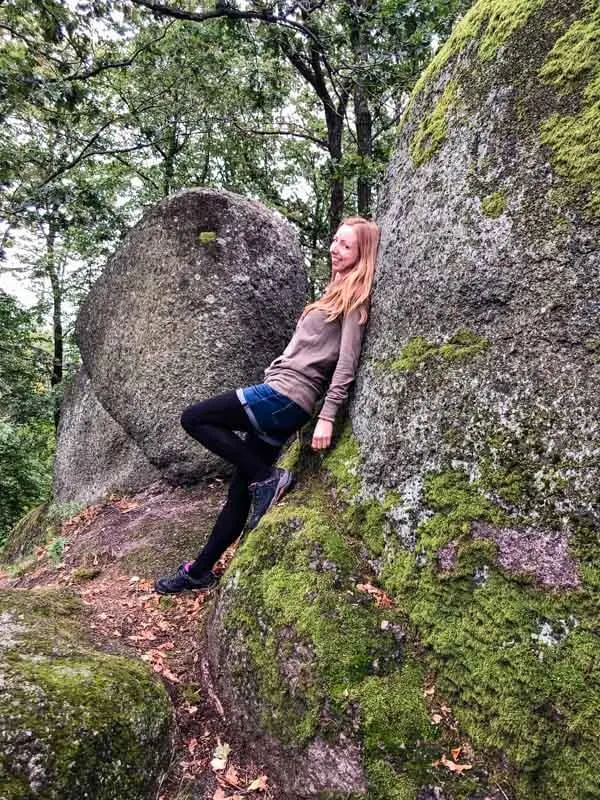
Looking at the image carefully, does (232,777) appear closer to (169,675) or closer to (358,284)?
(169,675)

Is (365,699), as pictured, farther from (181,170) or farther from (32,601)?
(181,170)

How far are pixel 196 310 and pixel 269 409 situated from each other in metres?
3.41

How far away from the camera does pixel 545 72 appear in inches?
132

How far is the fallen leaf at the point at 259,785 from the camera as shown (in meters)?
2.86

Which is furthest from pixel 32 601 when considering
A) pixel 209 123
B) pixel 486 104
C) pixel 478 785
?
pixel 209 123

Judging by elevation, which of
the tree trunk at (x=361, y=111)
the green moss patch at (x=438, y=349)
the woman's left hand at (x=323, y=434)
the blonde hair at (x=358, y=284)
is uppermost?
the tree trunk at (x=361, y=111)

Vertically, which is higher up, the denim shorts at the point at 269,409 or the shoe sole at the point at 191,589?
the denim shorts at the point at 269,409

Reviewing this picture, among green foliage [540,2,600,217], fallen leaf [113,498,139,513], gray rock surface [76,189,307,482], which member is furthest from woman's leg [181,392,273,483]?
fallen leaf [113,498,139,513]

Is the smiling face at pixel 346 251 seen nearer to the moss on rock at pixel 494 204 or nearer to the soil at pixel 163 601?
the moss on rock at pixel 494 204

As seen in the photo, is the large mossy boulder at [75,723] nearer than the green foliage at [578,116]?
Yes

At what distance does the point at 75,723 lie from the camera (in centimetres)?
262

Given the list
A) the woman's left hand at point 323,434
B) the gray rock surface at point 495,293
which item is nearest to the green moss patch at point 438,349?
the gray rock surface at point 495,293

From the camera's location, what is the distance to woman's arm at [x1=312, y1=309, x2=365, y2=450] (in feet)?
13.7

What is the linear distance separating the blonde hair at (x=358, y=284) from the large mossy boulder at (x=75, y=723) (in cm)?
282
